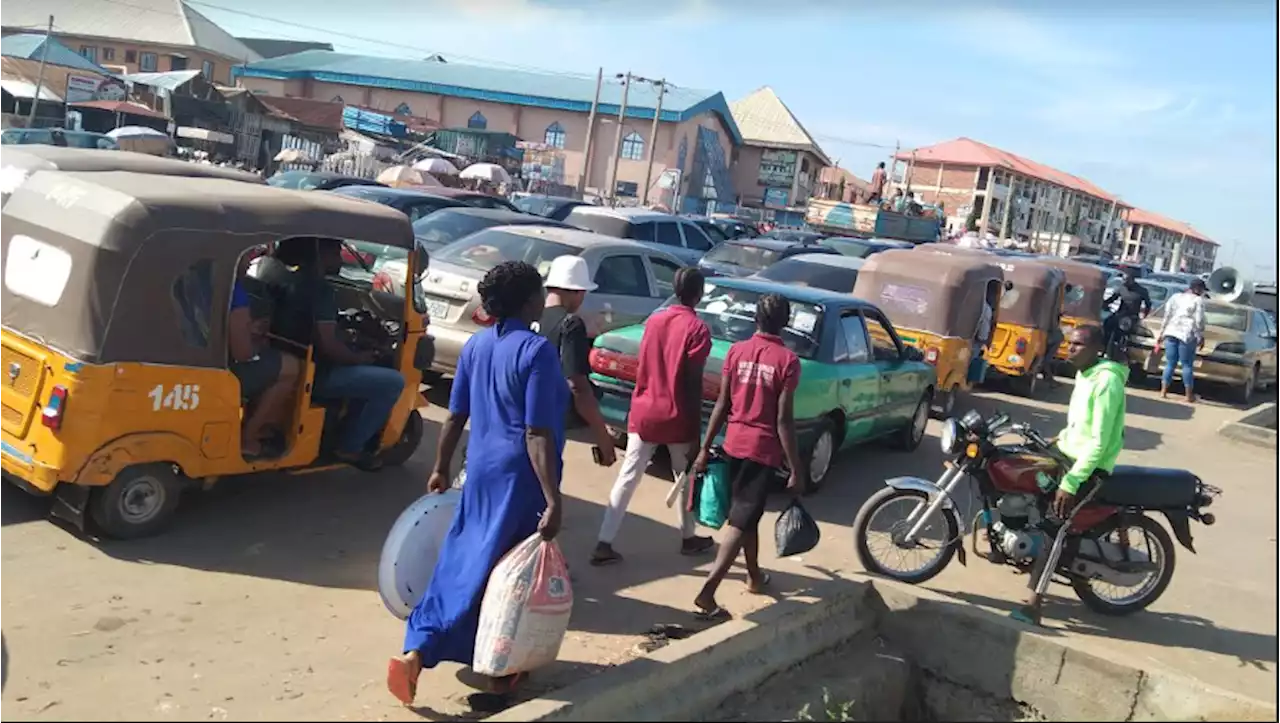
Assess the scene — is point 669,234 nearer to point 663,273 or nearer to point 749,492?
point 663,273

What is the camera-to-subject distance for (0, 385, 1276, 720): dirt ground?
411 centimetres

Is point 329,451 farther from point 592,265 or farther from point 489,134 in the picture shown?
point 489,134

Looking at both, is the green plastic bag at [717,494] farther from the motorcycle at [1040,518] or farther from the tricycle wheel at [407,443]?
the tricycle wheel at [407,443]

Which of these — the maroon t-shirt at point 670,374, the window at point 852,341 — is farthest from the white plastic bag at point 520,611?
the window at point 852,341

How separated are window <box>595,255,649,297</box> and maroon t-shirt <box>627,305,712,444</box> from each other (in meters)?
4.35

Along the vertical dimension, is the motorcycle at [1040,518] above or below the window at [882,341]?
→ below

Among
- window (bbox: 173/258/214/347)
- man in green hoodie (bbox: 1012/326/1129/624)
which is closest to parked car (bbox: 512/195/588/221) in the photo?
window (bbox: 173/258/214/347)

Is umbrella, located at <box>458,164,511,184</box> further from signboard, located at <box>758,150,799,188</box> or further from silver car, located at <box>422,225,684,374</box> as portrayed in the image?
signboard, located at <box>758,150,799,188</box>

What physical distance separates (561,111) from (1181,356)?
148 feet

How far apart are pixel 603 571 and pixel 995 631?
6.64 ft

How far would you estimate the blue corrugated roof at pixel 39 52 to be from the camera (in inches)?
1631

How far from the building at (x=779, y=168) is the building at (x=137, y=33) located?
3191cm

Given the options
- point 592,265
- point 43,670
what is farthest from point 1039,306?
point 43,670

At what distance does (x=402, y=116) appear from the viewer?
182 ft
